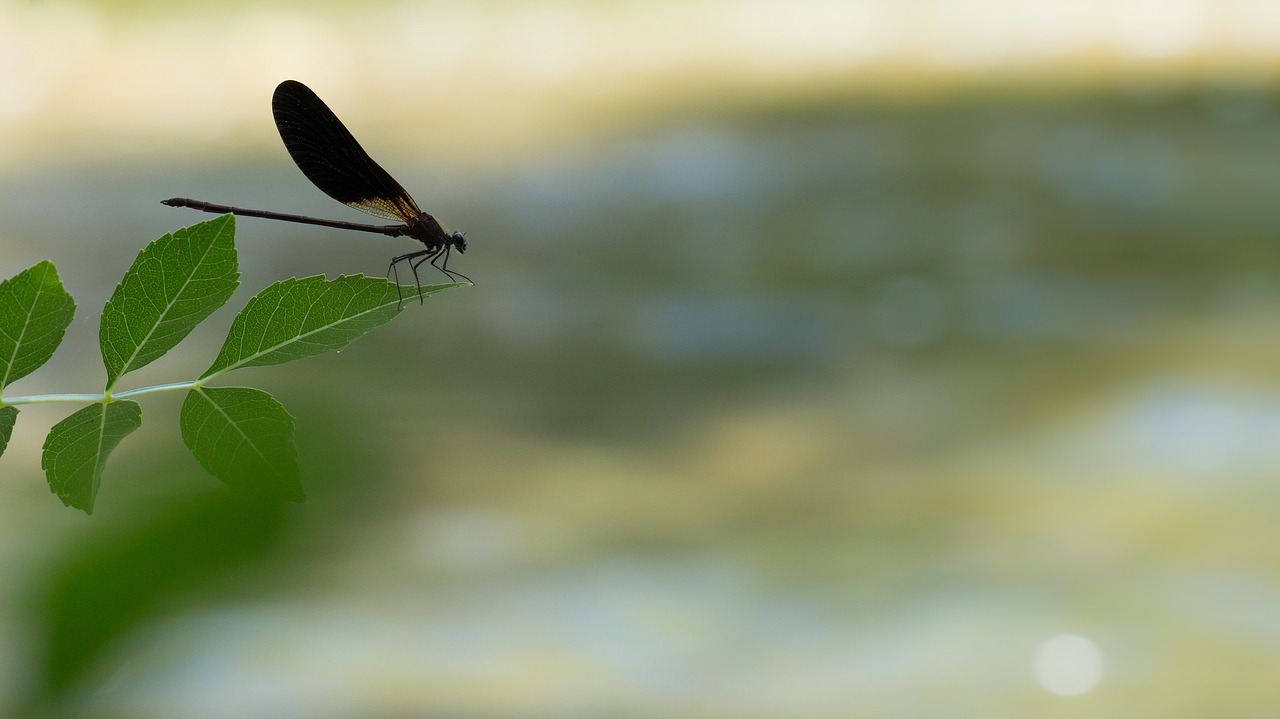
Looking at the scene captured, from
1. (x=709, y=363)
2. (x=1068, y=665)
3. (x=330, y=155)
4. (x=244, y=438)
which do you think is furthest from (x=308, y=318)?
(x=709, y=363)

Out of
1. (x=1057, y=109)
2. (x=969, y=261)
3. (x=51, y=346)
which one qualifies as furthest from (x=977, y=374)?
(x=51, y=346)

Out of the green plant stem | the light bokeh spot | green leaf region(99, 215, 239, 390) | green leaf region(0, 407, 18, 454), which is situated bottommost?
green leaf region(0, 407, 18, 454)

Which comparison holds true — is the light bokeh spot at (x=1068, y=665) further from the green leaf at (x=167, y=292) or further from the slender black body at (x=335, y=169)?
the green leaf at (x=167, y=292)

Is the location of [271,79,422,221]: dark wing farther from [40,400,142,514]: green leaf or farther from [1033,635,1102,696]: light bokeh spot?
[1033,635,1102,696]: light bokeh spot

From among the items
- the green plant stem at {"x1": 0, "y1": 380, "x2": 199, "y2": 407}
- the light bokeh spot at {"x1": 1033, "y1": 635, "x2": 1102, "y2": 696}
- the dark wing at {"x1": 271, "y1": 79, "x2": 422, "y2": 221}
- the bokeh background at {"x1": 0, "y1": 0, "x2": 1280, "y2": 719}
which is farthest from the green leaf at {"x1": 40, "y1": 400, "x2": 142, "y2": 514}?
the light bokeh spot at {"x1": 1033, "y1": 635, "x2": 1102, "y2": 696}

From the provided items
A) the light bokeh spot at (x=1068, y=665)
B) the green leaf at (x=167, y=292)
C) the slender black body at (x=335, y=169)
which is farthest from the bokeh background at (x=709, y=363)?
the green leaf at (x=167, y=292)

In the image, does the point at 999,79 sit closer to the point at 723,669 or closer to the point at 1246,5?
the point at 1246,5

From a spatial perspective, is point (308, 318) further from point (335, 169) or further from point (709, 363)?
point (709, 363)
